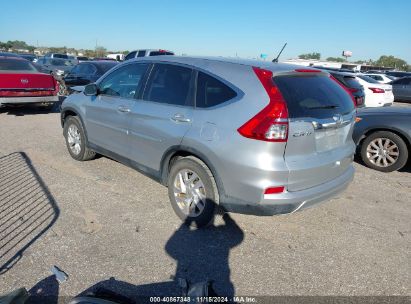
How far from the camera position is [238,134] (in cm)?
316

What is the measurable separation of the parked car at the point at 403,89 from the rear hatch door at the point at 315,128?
55.4ft

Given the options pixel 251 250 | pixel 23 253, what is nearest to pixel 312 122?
pixel 251 250

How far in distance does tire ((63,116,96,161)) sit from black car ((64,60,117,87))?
6.75 metres

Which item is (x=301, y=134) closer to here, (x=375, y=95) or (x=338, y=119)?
(x=338, y=119)

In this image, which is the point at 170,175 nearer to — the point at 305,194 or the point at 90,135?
the point at 305,194

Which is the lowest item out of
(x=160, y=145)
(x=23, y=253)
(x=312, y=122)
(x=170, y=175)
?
(x=23, y=253)

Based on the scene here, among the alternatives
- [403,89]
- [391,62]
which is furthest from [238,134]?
[391,62]

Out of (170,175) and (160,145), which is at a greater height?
(160,145)

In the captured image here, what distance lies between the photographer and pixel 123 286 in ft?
9.27

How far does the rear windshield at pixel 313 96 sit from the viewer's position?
10.4 ft

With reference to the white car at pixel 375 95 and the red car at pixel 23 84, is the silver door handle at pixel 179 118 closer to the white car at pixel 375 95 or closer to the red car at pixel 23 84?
the red car at pixel 23 84

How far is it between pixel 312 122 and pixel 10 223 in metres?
3.15

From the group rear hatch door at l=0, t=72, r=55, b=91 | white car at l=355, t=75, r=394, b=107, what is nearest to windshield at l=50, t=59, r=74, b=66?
rear hatch door at l=0, t=72, r=55, b=91

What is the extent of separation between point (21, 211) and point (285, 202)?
2847mm
